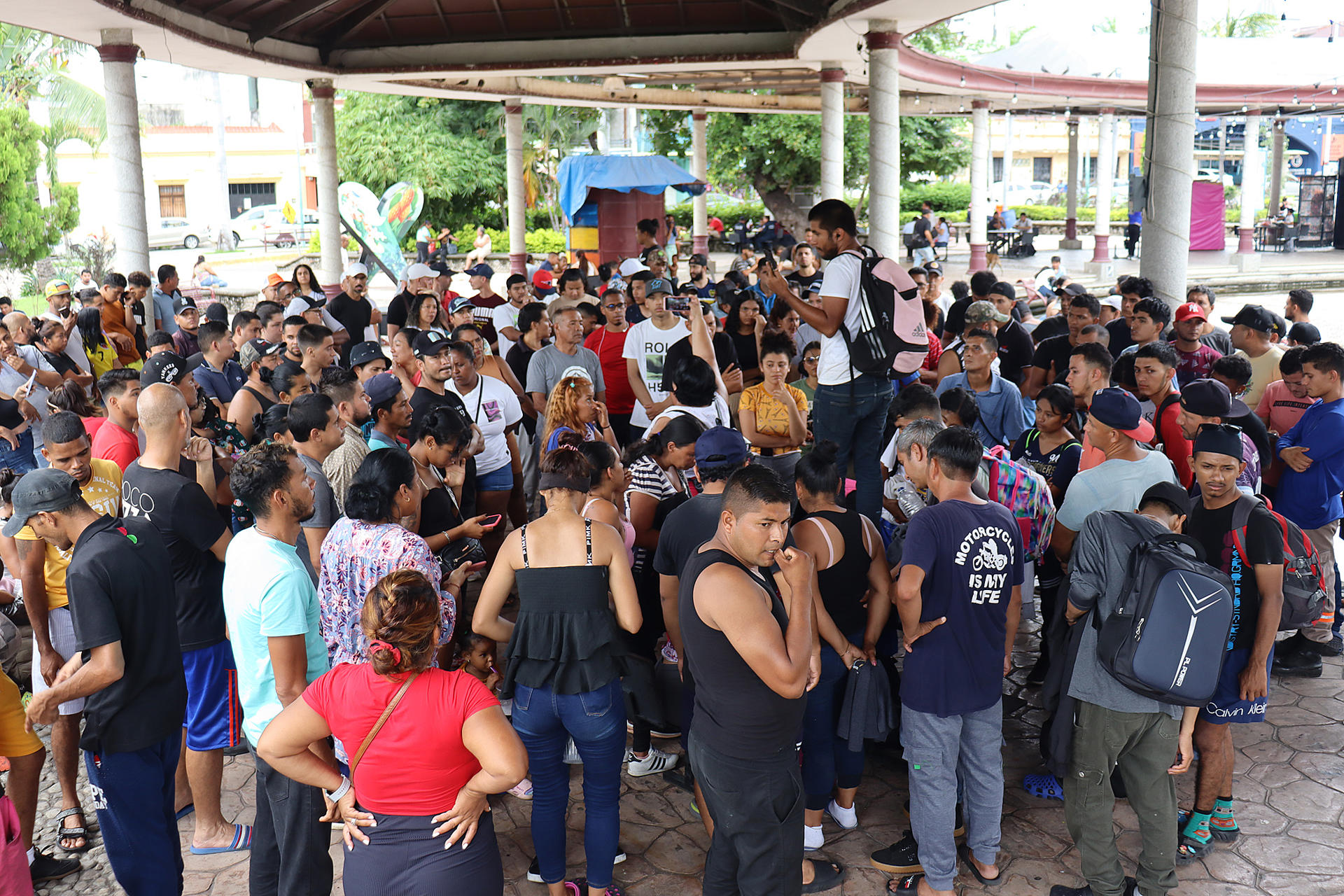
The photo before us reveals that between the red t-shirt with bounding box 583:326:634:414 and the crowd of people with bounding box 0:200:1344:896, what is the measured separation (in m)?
1.69

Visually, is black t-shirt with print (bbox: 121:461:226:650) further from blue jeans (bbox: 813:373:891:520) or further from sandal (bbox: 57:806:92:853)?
blue jeans (bbox: 813:373:891:520)

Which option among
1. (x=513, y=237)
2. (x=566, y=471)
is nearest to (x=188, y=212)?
(x=513, y=237)

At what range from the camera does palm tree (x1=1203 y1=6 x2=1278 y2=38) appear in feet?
144

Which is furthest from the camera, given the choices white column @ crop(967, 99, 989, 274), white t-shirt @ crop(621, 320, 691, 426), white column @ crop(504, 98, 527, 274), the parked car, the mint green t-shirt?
the parked car

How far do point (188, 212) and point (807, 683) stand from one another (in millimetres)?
50285

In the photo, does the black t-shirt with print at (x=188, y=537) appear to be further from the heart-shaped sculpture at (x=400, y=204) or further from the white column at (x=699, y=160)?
the white column at (x=699, y=160)

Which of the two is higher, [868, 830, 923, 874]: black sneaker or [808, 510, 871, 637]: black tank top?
[808, 510, 871, 637]: black tank top

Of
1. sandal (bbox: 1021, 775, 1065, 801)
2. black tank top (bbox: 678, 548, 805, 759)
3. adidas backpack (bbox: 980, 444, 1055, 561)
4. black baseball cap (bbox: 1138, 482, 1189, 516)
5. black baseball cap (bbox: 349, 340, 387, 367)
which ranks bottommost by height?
sandal (bbox: 1021, 775, 1065, 801)

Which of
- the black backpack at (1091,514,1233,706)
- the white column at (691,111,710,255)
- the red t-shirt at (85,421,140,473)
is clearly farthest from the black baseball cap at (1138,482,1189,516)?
the white column at (691,111,710,255)

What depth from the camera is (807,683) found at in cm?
315

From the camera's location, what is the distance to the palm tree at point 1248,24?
144 ft

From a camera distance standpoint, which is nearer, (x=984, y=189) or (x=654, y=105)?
(x=654, y=105)

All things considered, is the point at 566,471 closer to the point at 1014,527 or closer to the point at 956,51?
the point at 1014,527

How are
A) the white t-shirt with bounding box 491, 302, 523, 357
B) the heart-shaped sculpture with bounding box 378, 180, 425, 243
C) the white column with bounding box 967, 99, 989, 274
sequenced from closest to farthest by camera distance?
the white t-shirt with bounding box 491, 302, 523, 357
the heart-shaped sculpture with bounding box 378, 180, 425, 243
the white column with bounding box 967, 99, 989, 274
